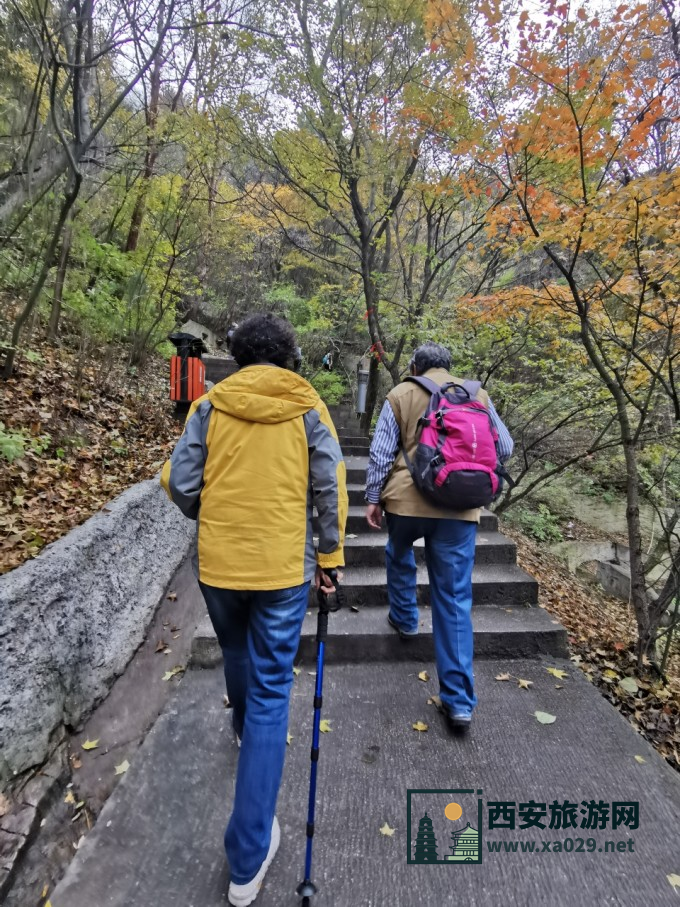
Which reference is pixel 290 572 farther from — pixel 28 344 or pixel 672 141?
pixel 672 141

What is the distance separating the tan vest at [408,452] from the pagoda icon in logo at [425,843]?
4.73 ft

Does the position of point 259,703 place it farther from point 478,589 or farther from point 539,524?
point 539,524

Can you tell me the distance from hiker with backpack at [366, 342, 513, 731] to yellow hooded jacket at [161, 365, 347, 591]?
863 millimetres

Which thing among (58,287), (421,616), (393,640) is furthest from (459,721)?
(58,287)

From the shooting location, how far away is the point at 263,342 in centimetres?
183

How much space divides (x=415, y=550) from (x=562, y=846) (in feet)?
7.77

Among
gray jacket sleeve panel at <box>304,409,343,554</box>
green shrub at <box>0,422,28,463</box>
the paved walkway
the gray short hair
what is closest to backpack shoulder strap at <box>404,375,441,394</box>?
the gray short hair

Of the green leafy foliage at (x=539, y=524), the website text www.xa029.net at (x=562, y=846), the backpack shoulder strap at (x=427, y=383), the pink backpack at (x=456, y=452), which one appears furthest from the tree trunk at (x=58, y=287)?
the green leafy foliage at (x=539, y=524)

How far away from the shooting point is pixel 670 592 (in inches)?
140

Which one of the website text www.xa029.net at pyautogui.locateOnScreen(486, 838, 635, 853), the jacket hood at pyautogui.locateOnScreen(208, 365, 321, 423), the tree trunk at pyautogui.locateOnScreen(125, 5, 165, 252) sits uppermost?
the tree trunk at pyautogui.locateOnScreen(125, 5, 165, 252)

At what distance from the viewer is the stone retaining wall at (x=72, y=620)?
6.25 ft

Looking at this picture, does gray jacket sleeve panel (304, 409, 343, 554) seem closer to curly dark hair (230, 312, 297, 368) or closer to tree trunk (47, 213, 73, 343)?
curly dark hair (230, 312, 297, 368)

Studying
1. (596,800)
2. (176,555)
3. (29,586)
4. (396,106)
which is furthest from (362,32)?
(596,800)

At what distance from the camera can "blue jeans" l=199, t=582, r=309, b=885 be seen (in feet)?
5.16
